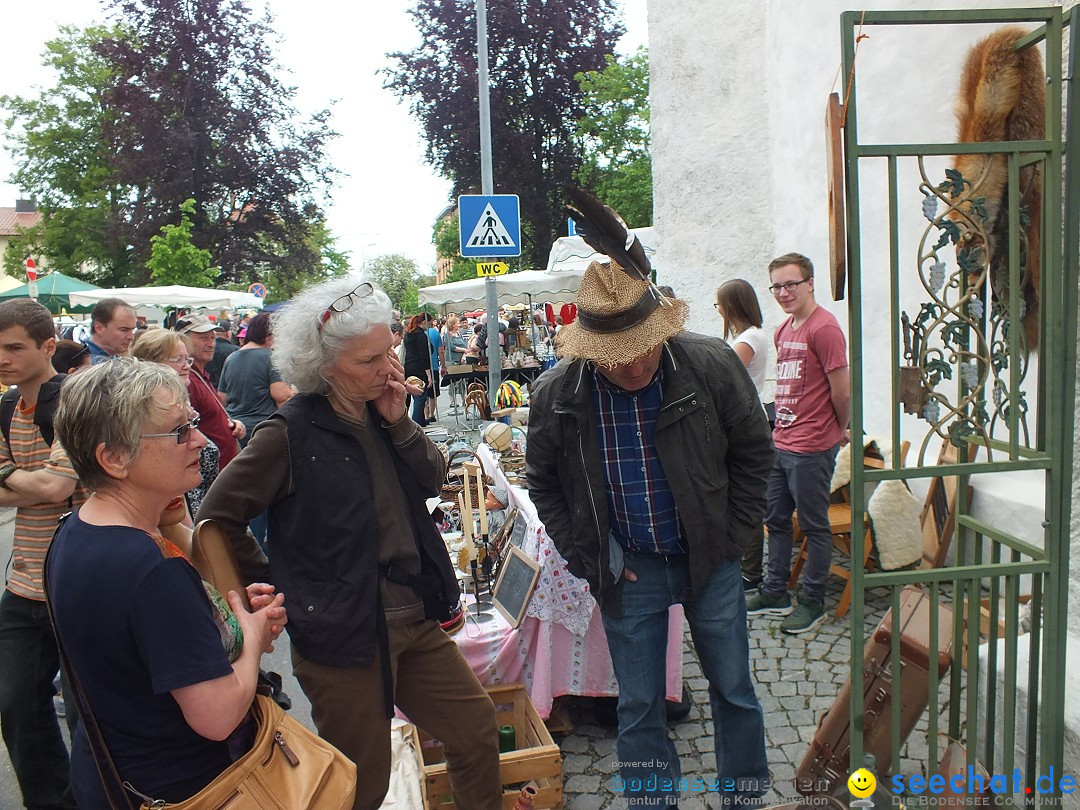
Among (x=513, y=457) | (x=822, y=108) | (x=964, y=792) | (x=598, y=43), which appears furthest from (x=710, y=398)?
(x=598, y=43)

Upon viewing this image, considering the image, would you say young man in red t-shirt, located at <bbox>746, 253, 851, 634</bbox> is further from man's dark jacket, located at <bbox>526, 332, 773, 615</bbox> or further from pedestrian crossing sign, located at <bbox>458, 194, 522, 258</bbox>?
pedestrian crossing sign, located at <bbox>458, 194, 522, 258</bbox>

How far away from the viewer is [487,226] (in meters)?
7.54

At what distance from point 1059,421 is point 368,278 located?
2.01 meters

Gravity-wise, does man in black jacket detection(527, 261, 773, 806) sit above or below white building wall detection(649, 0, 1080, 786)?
below

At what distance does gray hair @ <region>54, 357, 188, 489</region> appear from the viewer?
1566 mm

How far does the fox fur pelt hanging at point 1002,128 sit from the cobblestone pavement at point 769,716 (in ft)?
6.42

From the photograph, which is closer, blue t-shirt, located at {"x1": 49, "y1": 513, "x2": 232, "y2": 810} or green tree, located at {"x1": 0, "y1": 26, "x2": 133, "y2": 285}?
blue t-shirt, located at {"x1": 49, "y1": 513, "x2": 232, "y2": 810}

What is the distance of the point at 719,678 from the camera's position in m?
2.45

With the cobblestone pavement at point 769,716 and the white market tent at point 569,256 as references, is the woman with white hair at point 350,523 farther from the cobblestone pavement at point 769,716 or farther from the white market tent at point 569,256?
the white market tent at point 569,256

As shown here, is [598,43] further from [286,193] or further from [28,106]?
[28,106]

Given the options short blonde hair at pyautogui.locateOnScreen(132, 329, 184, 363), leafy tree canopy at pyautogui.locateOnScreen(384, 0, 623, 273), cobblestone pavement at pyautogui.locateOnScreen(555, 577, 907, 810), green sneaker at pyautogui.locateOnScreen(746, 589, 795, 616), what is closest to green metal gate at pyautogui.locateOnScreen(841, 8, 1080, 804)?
cobblestone pavement at pyautogui.locateOnScreen(555, 577, 907, 810)

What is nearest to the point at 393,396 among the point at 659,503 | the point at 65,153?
the point at 659,503

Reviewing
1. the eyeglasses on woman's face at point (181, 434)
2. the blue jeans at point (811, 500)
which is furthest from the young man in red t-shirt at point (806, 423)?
the eyeglasses on woman's face at point (181, 434)

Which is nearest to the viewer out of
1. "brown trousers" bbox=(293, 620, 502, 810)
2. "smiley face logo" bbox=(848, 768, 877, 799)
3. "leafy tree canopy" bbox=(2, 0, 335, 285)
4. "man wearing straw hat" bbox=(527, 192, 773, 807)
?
"smiley face logo" bbox=(848, 768, 877, 799)
